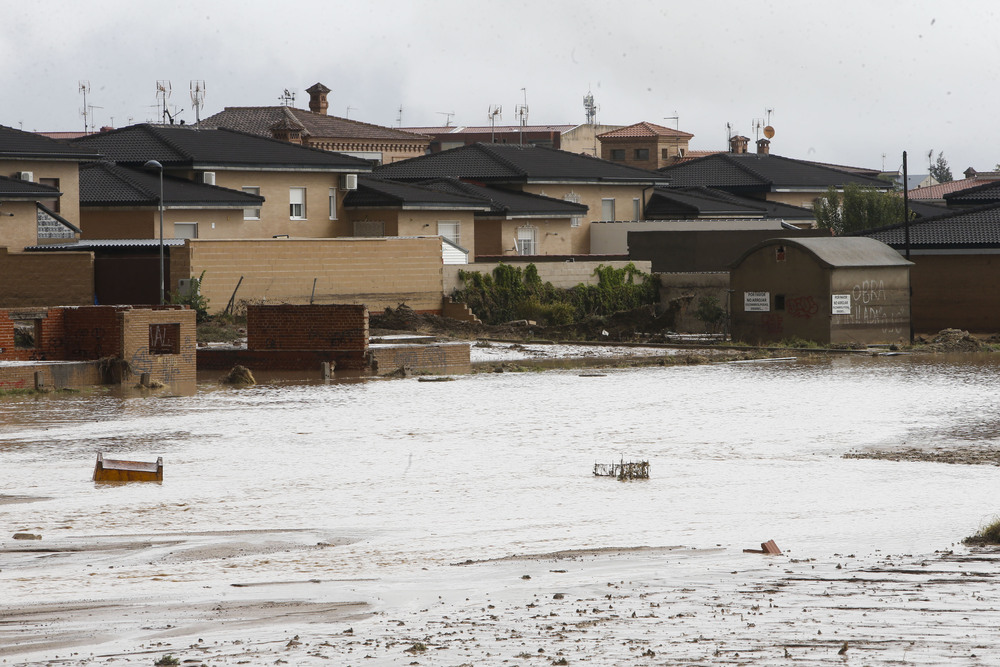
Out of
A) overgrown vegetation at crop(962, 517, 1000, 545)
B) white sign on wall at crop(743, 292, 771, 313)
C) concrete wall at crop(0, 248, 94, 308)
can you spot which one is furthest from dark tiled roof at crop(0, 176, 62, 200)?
overgrown vegetation at crop(962, 517, 1000, 545)

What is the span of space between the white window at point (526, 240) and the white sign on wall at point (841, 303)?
61.9 feet

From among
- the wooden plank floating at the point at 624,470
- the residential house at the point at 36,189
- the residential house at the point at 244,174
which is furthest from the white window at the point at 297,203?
the wooden plank floating at the point at 624,470

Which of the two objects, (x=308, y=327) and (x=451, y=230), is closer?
(x=308, y=327)

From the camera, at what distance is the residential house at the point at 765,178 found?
70.4 meters

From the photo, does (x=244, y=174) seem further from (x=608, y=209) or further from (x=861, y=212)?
(x=861, y=212)

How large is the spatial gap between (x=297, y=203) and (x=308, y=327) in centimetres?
2041

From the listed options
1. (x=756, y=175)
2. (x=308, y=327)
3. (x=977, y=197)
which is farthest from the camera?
(x=756, y=175)

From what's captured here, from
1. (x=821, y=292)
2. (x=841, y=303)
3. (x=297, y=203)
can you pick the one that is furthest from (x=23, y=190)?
(x=841, y=303)

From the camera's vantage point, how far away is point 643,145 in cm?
9744

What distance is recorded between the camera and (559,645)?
8.02m

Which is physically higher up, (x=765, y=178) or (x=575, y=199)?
(x=765, y=178)

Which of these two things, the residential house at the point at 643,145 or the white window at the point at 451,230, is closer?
the white window at the point at 451,230

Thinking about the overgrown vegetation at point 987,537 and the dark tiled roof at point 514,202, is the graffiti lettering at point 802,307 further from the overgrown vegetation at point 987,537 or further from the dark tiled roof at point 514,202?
the overgrown vegetation at point 987,537

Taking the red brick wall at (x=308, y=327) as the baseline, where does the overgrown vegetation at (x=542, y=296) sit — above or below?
above
